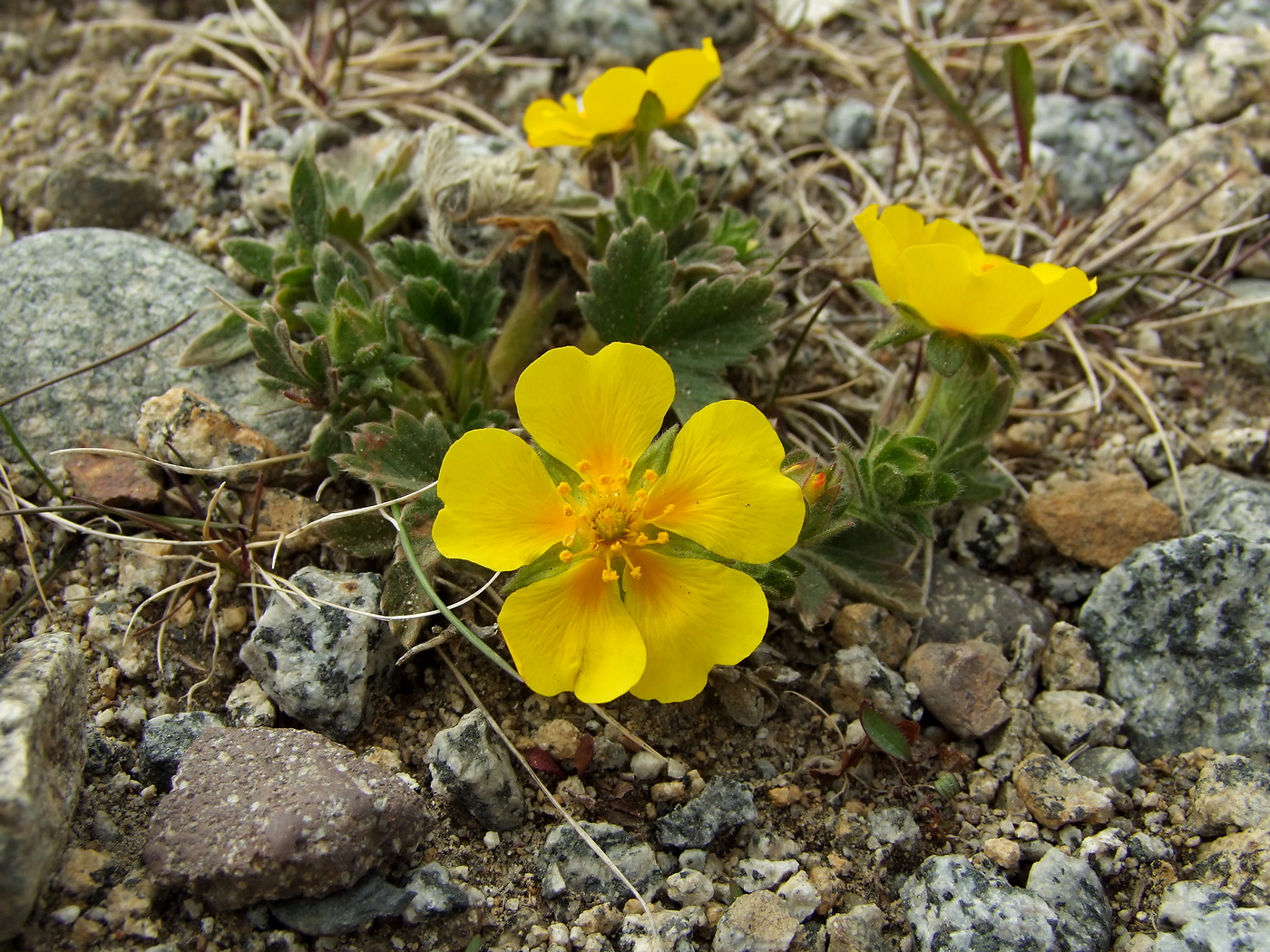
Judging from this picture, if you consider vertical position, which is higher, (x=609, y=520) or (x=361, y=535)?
(x=609, y=520)

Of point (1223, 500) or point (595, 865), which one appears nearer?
point (595, 865)

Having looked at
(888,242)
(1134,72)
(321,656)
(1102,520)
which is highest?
(888,242)

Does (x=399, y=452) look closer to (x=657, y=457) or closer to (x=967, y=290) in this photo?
(x=657, y=457)

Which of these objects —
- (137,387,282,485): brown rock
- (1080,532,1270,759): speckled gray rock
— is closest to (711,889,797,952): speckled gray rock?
(1080,532,1270,759): speckled gray rock

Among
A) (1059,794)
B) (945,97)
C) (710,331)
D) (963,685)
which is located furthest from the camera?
(945,97)

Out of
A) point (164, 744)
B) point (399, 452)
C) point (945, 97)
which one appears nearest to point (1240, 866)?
point (399, 452)

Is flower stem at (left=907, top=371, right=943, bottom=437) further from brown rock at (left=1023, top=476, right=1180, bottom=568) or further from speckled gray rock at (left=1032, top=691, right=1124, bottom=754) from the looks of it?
speckled gray rock at (left=1032, top=691, right=1124, bottom=754)
